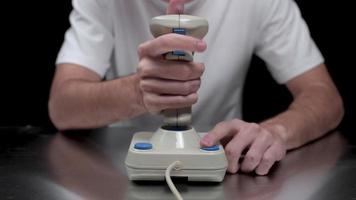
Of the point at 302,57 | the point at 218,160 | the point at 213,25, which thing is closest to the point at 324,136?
the point at 302,57

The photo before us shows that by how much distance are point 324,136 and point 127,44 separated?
512 mm

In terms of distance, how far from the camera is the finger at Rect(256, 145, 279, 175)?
0.91m

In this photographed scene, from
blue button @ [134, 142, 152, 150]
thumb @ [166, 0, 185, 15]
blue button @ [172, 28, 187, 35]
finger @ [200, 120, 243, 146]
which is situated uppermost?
thumb @ [166, 0, 185, 15]

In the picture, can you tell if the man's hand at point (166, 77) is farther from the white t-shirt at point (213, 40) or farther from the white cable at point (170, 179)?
the white t-shirt at point (213, 40)

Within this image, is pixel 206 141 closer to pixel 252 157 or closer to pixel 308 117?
pixel 252 157

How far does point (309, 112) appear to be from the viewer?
123 cm

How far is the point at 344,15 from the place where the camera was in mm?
1678

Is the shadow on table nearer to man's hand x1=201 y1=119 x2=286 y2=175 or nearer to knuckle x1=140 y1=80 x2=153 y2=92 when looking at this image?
man's hand x1=201 y1=119 x2=286 y2=175

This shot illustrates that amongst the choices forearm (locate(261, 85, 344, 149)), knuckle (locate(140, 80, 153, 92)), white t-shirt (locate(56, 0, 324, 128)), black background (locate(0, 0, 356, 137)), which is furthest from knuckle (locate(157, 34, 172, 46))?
black background (locate(0, 0, 356, 137))

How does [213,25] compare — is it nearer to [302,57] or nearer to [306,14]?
[302,57]

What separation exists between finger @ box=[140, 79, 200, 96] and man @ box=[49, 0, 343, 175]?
20 cm

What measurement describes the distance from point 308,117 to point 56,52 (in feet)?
2.90

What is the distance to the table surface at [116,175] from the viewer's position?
2.66 feet

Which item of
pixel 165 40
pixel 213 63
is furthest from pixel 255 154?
pixel 213 63
